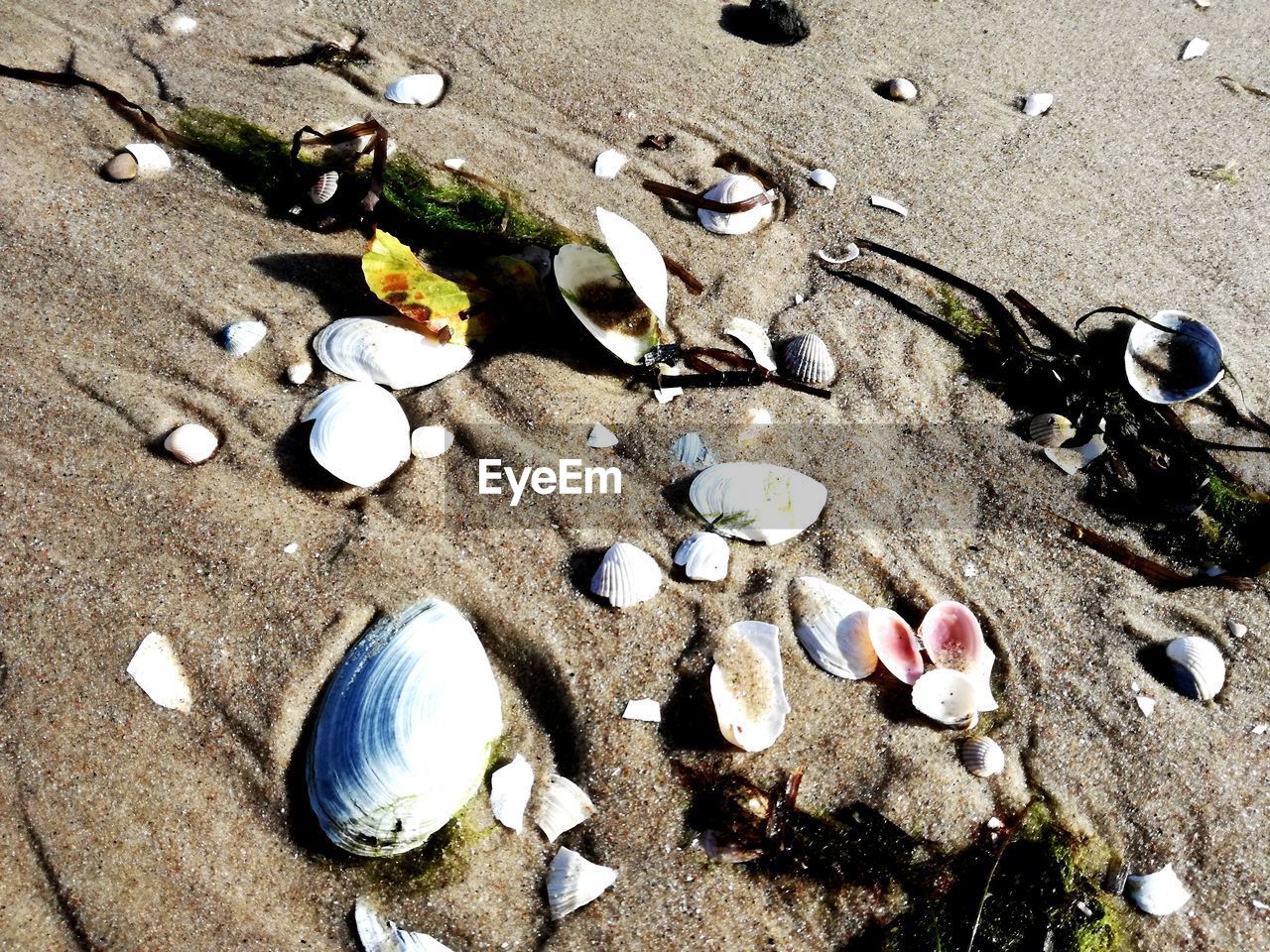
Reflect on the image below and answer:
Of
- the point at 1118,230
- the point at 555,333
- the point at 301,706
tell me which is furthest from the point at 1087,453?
the point at 301,706

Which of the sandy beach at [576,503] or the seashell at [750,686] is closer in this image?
the sandy beach at [576,503]

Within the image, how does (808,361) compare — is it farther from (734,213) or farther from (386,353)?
(386,353)

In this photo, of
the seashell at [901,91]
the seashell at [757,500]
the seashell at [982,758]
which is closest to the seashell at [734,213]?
the seashell at [901,91]

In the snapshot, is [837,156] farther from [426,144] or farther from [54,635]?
[54,635]

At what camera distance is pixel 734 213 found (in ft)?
11.4

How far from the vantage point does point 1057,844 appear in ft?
7.50

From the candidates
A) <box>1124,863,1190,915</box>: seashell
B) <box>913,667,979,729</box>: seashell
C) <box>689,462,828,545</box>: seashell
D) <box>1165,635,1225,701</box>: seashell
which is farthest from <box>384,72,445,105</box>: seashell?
<box>1124,863,1190,915</box>: seashell

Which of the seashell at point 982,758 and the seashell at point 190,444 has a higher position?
the seashell at point 982,758

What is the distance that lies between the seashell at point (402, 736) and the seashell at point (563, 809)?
0.65ft

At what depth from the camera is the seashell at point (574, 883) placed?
2.16 metres

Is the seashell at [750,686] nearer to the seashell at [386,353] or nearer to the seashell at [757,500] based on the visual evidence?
the seashell at [757,500]

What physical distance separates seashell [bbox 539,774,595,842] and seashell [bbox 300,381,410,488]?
110cm

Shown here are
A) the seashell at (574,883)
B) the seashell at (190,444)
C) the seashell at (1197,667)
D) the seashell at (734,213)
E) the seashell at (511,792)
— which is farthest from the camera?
the seashell at (734,213)

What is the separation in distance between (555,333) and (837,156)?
1.61m
